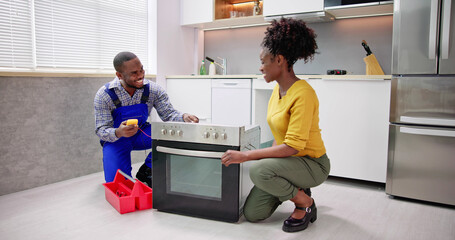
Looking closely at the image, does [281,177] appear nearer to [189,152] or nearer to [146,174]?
[189,152]

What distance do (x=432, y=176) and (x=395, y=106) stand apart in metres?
0.50

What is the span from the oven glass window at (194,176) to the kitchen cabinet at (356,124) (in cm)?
124

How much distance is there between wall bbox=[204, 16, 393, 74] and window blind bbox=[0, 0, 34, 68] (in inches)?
78.9

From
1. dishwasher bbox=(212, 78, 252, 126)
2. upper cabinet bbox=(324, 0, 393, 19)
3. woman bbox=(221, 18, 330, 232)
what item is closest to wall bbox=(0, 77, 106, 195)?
dishwasher bbox=(212, 78, 252, 126)

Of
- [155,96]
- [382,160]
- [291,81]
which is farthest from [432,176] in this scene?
[155,96]

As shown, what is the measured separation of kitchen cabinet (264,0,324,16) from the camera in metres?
3.01

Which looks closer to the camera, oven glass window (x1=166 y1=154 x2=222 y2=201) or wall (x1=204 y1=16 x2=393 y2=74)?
oven glass window (x1=166 y1=154 x2=222 y2=201)

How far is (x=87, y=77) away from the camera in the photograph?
2.98 metres

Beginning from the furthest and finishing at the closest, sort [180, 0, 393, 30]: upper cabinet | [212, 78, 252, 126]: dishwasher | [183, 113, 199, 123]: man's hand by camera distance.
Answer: [212, 78, 252, 126]: dishwasher
[180, 0, 393, 30]: upper cabinet
[183, 113, 199, 123]: man's hand

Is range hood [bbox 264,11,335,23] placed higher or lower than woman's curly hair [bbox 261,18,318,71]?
higher

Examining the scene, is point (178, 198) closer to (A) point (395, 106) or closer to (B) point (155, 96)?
(B) point (155, 96)

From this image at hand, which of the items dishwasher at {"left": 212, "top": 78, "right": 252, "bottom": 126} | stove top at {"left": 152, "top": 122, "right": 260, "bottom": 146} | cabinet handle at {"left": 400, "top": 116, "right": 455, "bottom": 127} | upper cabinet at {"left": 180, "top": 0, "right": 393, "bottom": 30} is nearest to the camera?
stove top at {"left": 152, "top": 122, "right": 260, "bottom": 146}

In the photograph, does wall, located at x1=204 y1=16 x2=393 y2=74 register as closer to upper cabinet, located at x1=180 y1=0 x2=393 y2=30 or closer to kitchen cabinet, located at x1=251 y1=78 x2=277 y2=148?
upper cabinet, located at x1=180 y1=0 x2=393 y2=30

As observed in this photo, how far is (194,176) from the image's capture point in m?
1.97
